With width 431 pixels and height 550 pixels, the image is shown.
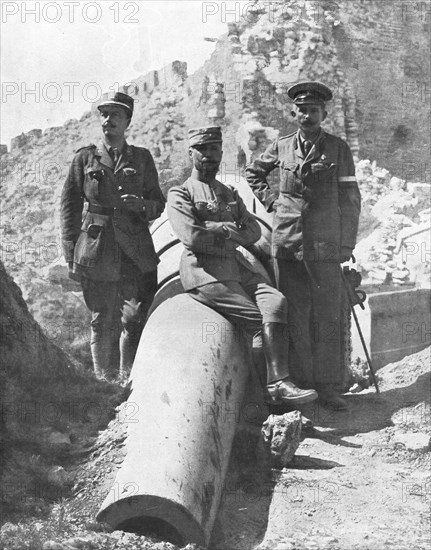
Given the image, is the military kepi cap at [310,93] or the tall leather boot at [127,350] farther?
the tall leather boot at [127,350]

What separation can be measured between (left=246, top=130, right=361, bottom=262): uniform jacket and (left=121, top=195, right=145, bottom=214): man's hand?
3.01 ft

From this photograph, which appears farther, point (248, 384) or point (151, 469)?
point (248, 384)

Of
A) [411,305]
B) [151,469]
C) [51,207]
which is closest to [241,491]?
[151,469]

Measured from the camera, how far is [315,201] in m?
7.24

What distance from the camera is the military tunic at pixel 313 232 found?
721cm

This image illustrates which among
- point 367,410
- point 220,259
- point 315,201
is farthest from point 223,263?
point 367,410

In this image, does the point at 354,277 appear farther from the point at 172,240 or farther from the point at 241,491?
the point at 241,491

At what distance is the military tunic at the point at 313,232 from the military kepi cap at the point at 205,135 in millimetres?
720

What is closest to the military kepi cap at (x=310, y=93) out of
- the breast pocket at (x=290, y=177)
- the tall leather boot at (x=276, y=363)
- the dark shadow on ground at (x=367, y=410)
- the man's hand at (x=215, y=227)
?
the breast pocket at (x=290, y=177)

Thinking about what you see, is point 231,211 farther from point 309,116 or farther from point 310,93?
point 310,93

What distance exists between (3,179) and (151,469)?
16.4 metres

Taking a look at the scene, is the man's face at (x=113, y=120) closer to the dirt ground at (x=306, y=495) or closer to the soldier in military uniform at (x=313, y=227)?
the soldier in military uniform at (x=313, y=227)

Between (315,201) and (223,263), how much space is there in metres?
0.93

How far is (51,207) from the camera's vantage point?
19391 mm
